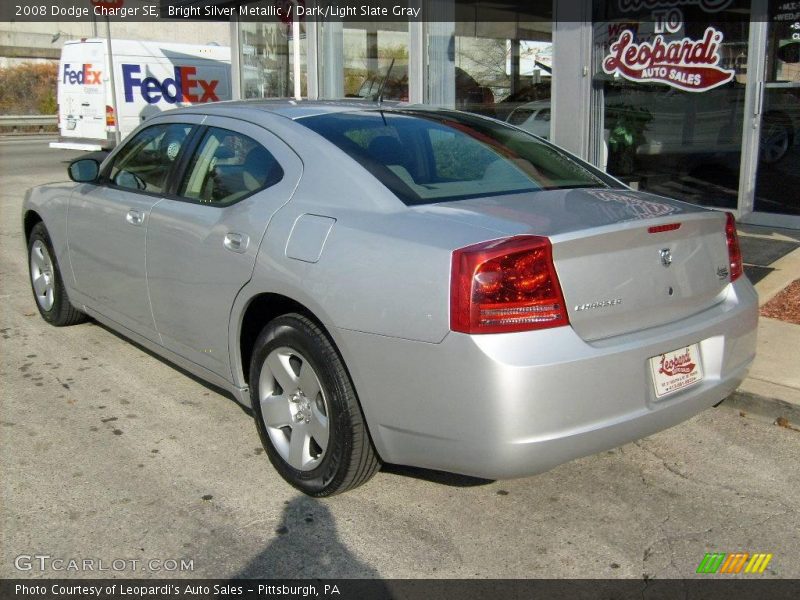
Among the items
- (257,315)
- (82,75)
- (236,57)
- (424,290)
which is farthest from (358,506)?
(82,75)

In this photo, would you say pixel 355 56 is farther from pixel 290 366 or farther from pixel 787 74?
pixel 290 366

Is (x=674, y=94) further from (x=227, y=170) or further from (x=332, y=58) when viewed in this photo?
(x=227, y=170)

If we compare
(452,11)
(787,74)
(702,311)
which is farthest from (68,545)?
(452,11)

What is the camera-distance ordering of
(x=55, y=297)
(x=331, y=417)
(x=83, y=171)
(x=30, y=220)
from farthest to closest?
1. (x=30, y=220)
2. (x=55, y=297)
3. (x=83, y=171)
4. (x=331, y=417)

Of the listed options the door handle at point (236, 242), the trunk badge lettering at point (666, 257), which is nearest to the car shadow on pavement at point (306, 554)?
the door handle at point (236, 242)

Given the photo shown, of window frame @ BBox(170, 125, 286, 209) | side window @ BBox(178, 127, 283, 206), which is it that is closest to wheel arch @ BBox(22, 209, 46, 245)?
window frame @ BBox(170, 125, 286, 209)

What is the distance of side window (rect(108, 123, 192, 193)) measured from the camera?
446cm

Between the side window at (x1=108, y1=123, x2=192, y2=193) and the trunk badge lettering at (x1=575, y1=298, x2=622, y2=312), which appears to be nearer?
the trunk badge lettering at (x1=575, y1=298, x2=622, y2=312)

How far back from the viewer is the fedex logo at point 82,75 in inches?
664

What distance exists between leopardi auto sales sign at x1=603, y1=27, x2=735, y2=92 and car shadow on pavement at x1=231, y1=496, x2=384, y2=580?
7.04 m

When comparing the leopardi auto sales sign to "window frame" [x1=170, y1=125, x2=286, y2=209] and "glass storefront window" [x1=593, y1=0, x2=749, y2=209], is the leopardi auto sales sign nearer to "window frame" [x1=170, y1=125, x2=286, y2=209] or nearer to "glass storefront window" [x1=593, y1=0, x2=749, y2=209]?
"glass storefront window" [x1=593, y1=0, x2=749, y2=209]

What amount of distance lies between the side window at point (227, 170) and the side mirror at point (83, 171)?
116 centimetres

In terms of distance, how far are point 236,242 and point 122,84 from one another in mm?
14674

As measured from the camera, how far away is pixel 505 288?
2.79 metres
